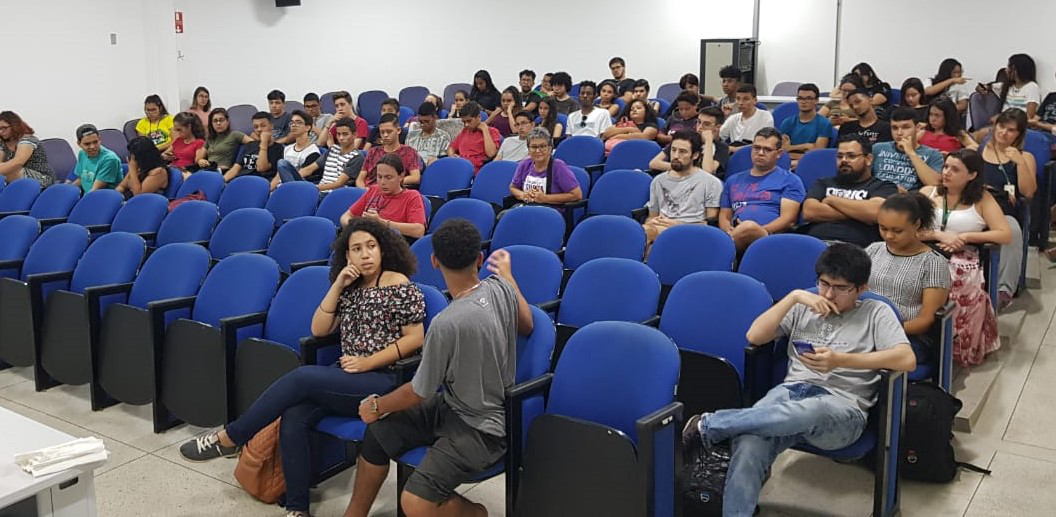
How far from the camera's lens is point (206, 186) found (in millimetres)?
6516

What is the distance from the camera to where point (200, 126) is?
332 inches

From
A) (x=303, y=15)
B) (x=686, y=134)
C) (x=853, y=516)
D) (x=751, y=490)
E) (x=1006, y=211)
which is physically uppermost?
(x=303, y=15)

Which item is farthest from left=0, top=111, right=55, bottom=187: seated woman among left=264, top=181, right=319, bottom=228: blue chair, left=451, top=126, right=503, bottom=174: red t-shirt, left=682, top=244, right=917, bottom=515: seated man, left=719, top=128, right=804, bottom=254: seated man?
left=682, top=244, right=917, bottom=515: seated man

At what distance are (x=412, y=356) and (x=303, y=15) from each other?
9.54 meters

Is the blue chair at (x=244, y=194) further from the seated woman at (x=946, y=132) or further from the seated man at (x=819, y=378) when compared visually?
the seated woman at (x=946, y=132)

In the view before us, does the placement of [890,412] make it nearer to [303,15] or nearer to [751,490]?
[751,490]

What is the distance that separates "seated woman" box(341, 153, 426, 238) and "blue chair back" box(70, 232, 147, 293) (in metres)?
1.06

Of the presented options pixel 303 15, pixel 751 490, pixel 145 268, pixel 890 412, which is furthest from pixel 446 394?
pixel 303 15

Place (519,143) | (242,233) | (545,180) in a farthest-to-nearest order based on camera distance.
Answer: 1. (519,143)
2. (545,180)
3. (242,233)

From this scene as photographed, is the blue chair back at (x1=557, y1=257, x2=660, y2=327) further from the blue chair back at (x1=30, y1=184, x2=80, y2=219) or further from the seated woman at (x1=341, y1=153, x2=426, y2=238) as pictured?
the blue chair back at (x1=30, y1=184, x2=80, y2=219)

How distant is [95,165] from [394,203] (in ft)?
10.5

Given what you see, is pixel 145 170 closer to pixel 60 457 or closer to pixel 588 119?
pixel 588 119

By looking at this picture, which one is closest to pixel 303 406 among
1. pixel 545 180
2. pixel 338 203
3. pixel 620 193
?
pixel 338 203

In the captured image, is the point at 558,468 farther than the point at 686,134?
No
